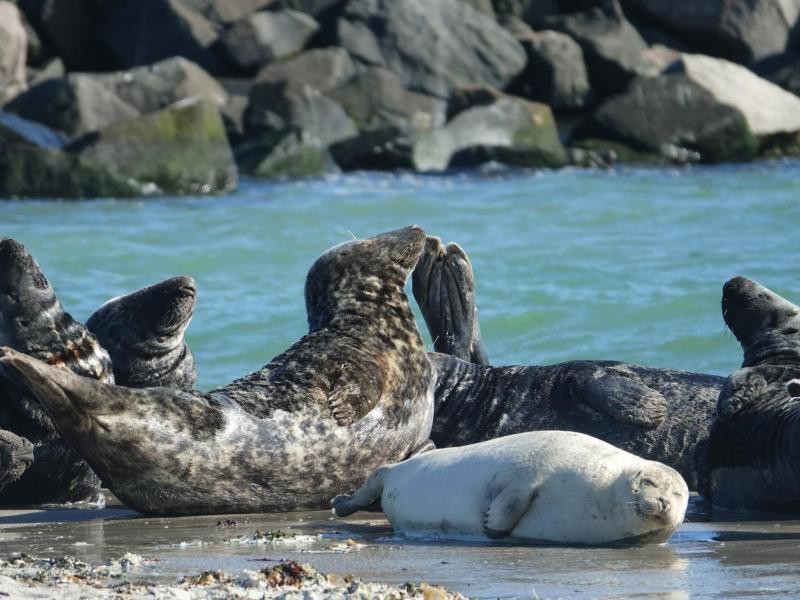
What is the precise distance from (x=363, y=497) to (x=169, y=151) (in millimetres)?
16973

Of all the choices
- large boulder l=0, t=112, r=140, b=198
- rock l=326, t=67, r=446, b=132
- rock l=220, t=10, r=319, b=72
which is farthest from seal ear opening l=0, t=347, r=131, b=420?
rock l=220, t=10, r=319, b=72

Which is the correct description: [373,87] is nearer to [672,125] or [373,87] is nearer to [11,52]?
[672,125]

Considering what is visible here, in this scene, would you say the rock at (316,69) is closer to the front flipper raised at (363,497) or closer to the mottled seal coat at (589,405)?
the mottled seal coat at (589,405)

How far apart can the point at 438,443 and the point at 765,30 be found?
24.2 metres

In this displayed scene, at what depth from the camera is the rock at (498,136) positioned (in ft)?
82.2

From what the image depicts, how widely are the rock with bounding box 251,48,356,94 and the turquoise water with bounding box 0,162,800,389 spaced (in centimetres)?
428

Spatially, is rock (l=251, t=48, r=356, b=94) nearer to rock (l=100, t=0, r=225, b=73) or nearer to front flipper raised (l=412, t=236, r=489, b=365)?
rock (l=100, t=0, r=225, b=73)

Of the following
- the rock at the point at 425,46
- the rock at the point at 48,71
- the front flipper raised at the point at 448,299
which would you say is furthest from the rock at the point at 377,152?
the front flipper raised at the point at 448,299

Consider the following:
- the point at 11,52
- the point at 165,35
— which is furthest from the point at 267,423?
the point at 165,35

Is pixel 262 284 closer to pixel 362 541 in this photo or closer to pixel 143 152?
pixel 143 152

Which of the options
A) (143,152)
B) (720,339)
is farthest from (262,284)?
(143,152)

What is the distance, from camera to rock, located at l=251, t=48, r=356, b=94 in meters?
27.9

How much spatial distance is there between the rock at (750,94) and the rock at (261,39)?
6.69m

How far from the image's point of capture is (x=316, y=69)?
28109 mm
